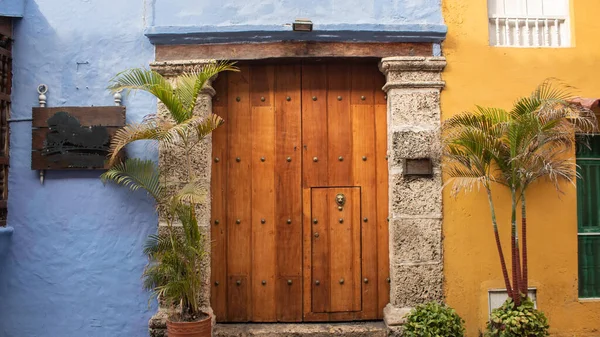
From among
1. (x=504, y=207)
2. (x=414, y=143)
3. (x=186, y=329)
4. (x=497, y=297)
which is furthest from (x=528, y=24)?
(x=186, y=329)

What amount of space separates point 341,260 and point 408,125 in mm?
1273

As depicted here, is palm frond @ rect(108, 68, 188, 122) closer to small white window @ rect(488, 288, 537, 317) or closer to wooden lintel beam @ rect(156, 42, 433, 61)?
wooden lintel beam @ rect(156, 42, 433, 61)

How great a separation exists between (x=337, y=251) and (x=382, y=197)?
60cm


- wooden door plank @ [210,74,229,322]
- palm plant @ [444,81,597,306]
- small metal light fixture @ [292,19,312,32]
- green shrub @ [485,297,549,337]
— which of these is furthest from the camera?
wooden door plank @ [210,74,229,322]

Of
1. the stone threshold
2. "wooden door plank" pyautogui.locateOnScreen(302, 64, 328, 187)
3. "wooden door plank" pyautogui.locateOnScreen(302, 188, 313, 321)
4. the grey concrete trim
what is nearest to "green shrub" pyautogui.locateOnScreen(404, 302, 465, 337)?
the stone threshold

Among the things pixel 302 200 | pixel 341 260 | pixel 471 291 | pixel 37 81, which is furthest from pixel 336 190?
Answer: pixel 37 81

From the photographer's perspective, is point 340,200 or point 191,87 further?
point 340,200

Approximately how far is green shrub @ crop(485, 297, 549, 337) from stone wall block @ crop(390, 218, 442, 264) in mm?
632

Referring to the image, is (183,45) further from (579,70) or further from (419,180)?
(579,70)

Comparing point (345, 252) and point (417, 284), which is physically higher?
point (345, 252)

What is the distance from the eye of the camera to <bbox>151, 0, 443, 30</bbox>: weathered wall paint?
4.00 meters

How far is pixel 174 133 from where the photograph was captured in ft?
12.0

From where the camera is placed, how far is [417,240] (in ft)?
12.7

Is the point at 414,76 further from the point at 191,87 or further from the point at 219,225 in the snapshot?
the point at 219,225
